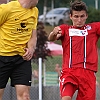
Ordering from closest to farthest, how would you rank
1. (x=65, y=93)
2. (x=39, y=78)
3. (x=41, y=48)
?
(x=65, y=93) → (x=39, y=78) → (x=41, y=48)

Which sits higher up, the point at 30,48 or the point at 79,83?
the point at 30,48

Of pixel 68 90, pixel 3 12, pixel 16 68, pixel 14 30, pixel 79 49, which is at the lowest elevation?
pixel 68 90

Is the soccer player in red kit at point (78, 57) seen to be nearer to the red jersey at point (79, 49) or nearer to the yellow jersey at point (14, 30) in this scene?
the red jersey at point (79, 49)

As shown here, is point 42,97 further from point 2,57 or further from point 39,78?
point 2,57

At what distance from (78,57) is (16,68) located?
33.7 inches

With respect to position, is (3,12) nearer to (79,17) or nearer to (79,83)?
(79,17)

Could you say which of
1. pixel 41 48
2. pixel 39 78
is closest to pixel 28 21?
pixel 39 78

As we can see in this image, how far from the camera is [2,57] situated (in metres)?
7.69

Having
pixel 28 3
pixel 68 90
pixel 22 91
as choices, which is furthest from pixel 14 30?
pixel 68 90

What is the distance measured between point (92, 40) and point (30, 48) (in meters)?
0.87

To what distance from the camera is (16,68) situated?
7.70 m

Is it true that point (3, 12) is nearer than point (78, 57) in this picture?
Yes

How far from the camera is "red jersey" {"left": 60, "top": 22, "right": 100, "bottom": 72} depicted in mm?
7723

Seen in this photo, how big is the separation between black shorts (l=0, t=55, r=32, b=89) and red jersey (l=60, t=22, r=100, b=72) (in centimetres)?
53
